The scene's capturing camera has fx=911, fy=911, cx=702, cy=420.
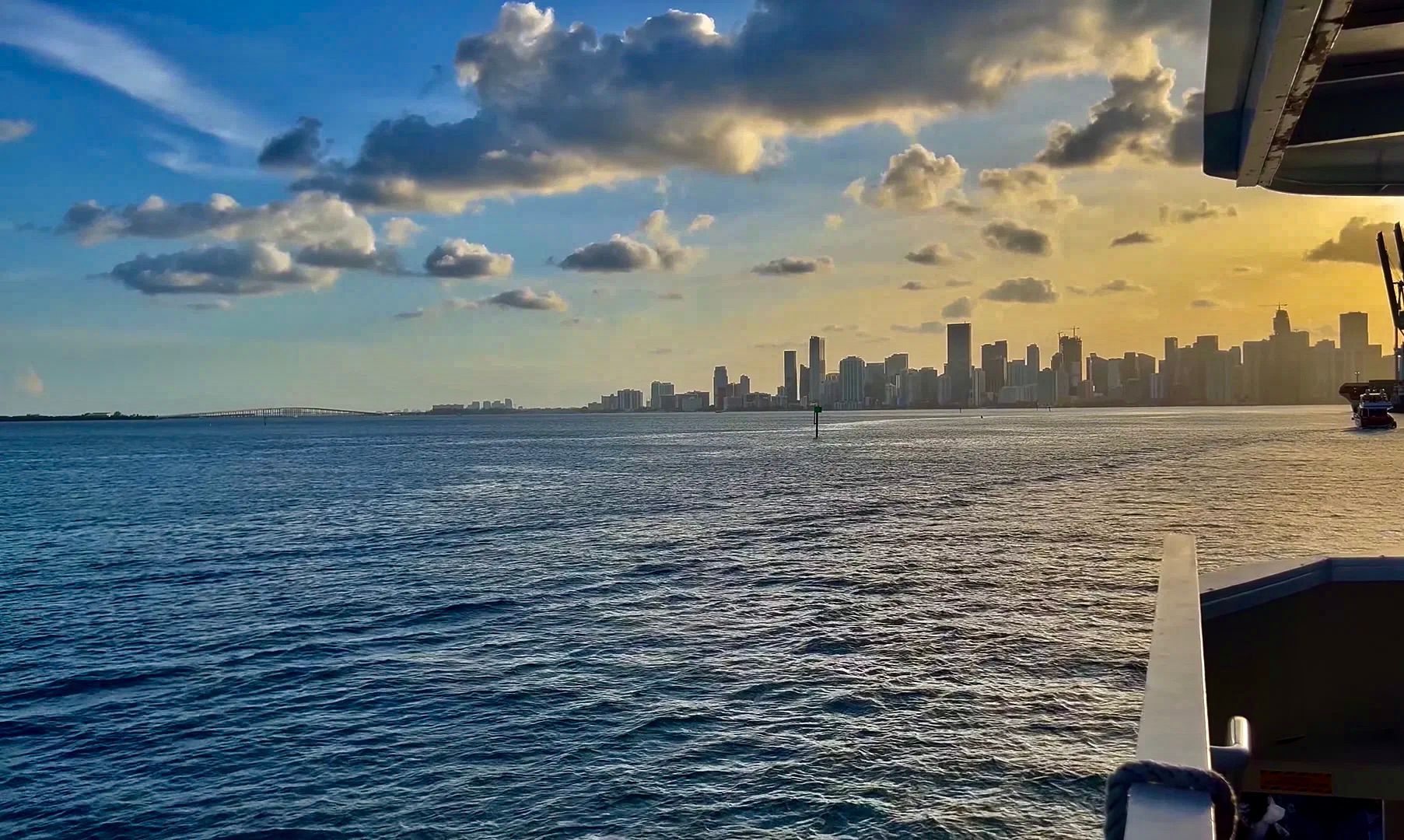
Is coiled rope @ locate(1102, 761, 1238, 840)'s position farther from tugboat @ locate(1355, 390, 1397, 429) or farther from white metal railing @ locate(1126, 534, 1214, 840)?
tugboat @ locate(1355, 390, 1397, 429)

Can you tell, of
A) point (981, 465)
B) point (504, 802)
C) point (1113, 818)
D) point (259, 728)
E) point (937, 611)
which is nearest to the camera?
point (1113, 818)

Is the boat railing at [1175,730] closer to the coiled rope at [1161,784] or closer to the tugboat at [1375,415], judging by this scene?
the coiled rope at [1161,784]

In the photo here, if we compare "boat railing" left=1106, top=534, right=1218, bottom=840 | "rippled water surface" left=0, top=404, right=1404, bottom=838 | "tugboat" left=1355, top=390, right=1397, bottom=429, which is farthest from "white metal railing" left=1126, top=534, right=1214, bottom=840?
"tugboat" left=1355, top=390, right=1397, bottom=429

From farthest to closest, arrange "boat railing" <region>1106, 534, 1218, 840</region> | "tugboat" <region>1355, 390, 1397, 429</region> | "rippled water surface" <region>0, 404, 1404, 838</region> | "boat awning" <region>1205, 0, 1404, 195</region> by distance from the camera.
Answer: "tugboat" <region>1355, 390, 1397, 429</region>
"rippled water surface" <region>0, 404, 1404, 838</region>
"boat awning" <region>1205, 0, 1404, 195</region>
"boat railing" <region>1106, 534, 1218, 840</region>

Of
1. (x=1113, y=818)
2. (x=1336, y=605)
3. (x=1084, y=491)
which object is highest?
(x=1113, y=818)

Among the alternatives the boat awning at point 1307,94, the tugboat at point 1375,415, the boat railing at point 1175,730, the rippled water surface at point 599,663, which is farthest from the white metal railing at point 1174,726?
the tugboat at point 1375,415

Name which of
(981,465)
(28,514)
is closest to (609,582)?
(28,514)

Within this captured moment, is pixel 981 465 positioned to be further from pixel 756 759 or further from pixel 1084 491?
pixel 756 759
